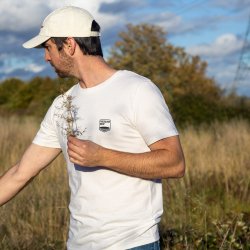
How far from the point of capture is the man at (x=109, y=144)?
2.82 m

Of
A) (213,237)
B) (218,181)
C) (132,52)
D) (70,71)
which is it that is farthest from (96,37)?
(132,52)

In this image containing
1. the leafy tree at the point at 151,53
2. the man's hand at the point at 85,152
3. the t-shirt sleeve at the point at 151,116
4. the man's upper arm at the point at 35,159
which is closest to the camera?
the man's hand at the point at 85,152

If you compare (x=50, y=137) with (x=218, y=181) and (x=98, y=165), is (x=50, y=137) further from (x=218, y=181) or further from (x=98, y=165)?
(x=218, y=181)

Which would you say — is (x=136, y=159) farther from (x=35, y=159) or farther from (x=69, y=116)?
(x=35, y=159)

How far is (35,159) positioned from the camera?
348 cm

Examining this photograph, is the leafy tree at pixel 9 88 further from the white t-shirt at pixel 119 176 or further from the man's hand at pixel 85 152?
the man's hand at pixel 85 152

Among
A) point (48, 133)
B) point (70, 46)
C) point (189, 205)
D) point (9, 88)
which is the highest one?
point (9, 88)

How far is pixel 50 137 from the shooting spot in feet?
11.1

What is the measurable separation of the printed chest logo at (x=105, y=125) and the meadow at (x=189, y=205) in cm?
179

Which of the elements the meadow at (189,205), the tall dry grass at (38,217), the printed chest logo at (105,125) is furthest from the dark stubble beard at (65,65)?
the tall dry grass at (38,217)

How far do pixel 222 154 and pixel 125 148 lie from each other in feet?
25.8

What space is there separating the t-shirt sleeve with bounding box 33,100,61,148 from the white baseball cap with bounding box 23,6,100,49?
13.8 inches

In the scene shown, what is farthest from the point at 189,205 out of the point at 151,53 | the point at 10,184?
the point at 151,53

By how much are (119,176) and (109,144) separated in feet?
0.48
